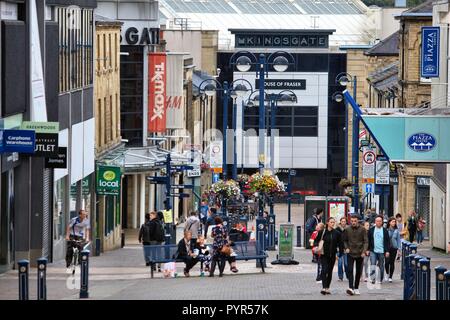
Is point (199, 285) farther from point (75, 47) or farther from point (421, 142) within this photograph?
point (75, 47)

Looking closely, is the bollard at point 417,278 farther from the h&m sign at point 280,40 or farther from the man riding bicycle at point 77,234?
the h&m sign at point 280,40

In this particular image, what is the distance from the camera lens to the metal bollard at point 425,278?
78.6 feet

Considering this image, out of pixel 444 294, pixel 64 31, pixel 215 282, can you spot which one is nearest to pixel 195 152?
pixel 64 31

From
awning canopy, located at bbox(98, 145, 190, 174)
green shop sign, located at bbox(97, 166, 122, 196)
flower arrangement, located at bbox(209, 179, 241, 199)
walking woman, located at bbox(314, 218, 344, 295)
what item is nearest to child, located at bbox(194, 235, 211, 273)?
walking woman, located at bbox(314, 218, 344, 295)

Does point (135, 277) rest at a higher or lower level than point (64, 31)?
lower

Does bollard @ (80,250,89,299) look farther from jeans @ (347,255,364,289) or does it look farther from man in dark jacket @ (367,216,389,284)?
man in dark jacket @ (367,216,389,284)

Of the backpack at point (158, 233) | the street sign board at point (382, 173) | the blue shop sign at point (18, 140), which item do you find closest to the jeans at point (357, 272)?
the blue shop sign at point (18, 140)

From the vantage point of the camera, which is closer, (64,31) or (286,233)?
(286,233)

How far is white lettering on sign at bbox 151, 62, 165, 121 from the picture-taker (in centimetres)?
6725

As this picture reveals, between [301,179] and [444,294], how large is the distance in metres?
92.0

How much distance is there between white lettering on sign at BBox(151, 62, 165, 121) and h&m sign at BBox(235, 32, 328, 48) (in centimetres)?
4855

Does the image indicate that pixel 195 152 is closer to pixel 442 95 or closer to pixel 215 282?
pixel 442 95

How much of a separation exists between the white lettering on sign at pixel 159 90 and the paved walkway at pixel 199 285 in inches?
1120
